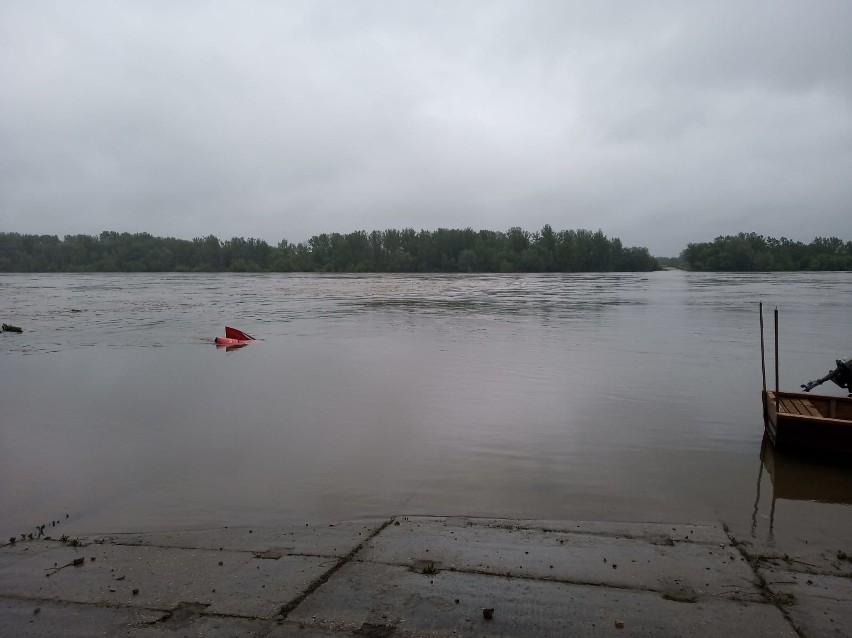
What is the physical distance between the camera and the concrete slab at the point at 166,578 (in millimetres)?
4340

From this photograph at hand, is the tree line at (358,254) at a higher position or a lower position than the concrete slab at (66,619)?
higher

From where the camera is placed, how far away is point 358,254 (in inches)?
5768

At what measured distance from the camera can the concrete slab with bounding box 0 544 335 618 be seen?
14.2 ft

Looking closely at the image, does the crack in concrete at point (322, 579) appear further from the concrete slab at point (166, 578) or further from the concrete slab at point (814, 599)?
the concrete slab at point (814, 599)

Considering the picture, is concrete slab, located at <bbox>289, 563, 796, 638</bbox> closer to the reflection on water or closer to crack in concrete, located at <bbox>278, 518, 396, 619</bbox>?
crack in concrete, located at <bbox>278, 518, 396, 619</bbox>

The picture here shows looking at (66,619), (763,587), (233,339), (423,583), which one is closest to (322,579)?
(423,583)

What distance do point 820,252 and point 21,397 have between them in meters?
154

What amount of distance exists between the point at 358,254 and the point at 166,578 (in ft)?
471

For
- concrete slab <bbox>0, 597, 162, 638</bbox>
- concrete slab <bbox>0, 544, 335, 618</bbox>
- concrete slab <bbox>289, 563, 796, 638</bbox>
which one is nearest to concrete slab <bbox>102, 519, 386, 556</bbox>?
concrete slab <bbox>0, 544, 335, 618</bbox>

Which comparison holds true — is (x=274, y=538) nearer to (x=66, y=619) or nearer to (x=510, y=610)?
(x=66, y=619)

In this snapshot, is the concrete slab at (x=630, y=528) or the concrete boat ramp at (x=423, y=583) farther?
the concrete slab at (x=630, y=528)

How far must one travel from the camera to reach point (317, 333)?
23.7 meters

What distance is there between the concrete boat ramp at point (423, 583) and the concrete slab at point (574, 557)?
2 cm

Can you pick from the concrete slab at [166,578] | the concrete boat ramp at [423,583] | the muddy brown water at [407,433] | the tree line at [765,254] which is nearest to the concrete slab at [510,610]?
the concrete boat ramp at [423,583]
